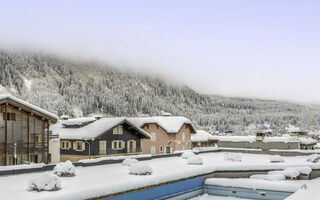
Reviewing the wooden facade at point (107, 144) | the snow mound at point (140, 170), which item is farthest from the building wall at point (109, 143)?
the snow mound at point (140, 170)

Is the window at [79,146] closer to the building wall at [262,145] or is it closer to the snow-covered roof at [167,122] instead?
the snow-covered roof at [167,122]

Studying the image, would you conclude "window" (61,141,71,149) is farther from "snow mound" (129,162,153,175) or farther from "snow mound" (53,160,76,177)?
"snow mound" (129,162,153,175)

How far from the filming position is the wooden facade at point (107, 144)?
46875 mm

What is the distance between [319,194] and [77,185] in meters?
15.6

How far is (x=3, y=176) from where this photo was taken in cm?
2450

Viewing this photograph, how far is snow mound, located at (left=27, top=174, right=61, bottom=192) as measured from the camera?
1914 centimetres

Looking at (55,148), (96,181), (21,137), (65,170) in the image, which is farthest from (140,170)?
(55,148)

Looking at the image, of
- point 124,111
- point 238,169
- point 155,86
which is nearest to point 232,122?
point 155,86

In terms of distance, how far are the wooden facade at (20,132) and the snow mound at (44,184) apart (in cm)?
1551

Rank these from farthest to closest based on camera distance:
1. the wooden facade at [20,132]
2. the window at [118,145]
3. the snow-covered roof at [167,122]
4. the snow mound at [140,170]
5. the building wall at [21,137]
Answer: the snow-covered roof at [167,122], the window at [118,145], the building wall at [21,137], the wooden facade at [20,132], the snow mound at [140,170]

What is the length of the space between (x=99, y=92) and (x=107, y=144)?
107787mm

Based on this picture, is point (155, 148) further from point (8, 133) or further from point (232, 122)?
point (232, 122)

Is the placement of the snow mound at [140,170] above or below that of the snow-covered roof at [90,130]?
below

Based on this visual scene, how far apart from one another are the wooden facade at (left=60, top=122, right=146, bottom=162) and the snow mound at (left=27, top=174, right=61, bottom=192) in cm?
2637
